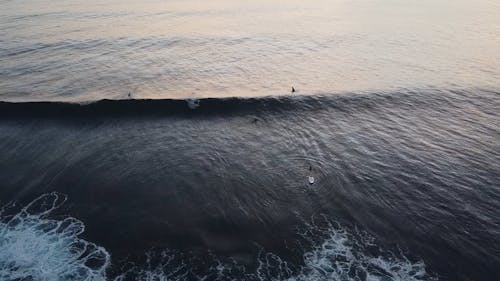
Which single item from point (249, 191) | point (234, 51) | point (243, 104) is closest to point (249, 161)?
point (249, 191)

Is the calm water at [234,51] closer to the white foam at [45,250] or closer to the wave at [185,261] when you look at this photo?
the white foam at [45,250]

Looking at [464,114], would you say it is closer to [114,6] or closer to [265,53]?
[265,53]

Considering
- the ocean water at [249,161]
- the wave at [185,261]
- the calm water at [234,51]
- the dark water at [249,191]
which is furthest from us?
the calm water at [234,51]

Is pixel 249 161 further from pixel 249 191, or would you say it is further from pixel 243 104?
pixel 243 104

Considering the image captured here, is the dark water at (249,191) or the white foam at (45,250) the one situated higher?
the dark water at (249,191)

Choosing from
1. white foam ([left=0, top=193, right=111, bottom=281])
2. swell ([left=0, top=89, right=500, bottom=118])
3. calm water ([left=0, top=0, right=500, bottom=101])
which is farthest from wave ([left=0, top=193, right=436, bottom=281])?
calm water ([left=0, top=0, right=500, bottom=101])

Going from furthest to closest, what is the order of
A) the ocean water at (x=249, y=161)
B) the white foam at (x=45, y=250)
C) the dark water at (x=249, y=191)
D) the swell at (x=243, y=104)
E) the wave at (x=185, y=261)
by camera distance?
the swell at (x=243, y=104) → the ocean water at (x=249, y=161) → the dark water at (x=249, y=191) → the white foam at (x=45, y=250) → the wave at (x=185, y=261)

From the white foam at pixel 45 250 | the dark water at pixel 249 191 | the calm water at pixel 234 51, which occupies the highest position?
the calm water at pixel 234 51

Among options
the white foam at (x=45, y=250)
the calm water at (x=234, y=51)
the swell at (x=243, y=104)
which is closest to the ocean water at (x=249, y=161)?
the white foam at (x=45, y=250)
